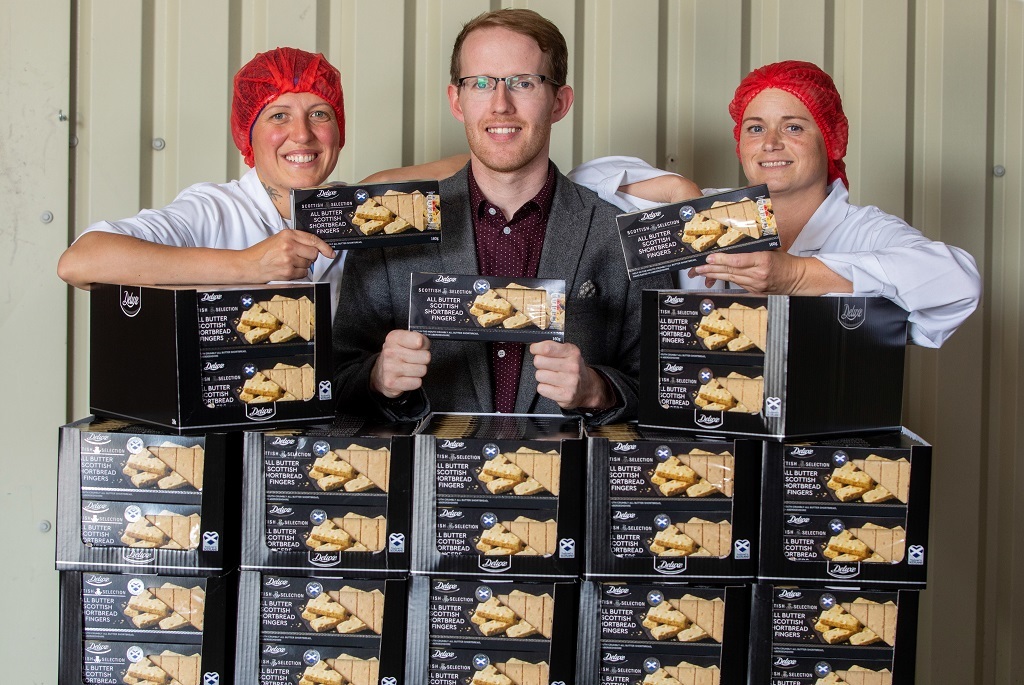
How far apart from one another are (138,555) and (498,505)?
64cm

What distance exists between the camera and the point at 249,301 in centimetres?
173

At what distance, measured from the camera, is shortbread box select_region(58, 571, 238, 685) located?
5.63 feet

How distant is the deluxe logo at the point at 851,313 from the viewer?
1.76 metres

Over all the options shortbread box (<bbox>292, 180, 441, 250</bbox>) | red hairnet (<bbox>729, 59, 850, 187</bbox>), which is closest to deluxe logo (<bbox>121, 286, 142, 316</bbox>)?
shortbread box (<bbox>292, 180, 441, 250</bbox>)

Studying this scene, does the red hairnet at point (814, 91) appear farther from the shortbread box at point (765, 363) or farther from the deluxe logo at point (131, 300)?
the deluxe logo at point (131, 300)

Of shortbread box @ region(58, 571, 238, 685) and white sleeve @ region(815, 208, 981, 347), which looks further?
white sleeve @ region(815, 208, 981, 347)

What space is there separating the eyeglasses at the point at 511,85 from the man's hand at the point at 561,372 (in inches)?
24.5

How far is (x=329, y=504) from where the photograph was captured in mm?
1708

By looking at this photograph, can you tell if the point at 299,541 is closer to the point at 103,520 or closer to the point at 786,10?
the point at 103,520

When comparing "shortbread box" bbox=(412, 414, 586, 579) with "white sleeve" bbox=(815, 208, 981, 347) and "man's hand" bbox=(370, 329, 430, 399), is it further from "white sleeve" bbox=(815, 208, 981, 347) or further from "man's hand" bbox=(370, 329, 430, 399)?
"white sleeve" bbox=(815, 208, 981, 347)

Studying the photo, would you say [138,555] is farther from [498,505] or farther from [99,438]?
[498,505]

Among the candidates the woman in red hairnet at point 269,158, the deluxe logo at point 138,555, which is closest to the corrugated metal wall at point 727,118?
the woman in red hairnet at point 269,158

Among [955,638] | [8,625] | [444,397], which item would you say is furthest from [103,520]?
[955,638]

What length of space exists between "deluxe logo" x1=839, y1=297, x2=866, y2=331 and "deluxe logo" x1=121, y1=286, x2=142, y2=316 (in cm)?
128
